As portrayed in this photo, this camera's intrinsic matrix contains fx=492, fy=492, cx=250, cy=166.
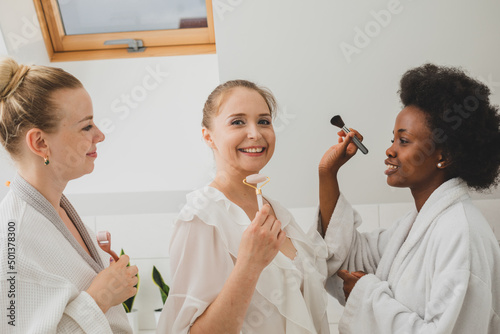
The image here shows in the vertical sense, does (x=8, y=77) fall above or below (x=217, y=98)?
above

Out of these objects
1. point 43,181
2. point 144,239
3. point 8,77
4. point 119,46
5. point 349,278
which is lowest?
point 144,239

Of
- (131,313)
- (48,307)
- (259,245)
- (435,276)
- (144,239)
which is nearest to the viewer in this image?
(48,307)

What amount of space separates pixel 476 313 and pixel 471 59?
1000 mm

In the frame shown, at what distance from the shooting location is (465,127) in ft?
4.27

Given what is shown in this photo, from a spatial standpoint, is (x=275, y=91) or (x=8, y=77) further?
(x=275, y=91)

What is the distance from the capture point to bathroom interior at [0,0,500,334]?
1757mm

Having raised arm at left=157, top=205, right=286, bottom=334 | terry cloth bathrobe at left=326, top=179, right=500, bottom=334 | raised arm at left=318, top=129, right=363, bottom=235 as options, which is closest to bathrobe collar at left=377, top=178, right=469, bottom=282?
terry cloth bathrobe at left=326, top=179, right=500, bottom=334

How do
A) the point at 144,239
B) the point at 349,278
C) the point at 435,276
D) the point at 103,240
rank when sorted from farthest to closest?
the point at 144,239 → the point at 349,278 → the point at 103,240 → the point at 435,276

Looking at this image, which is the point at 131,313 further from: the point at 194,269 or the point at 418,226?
the point at 418,226

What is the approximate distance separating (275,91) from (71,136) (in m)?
0.93

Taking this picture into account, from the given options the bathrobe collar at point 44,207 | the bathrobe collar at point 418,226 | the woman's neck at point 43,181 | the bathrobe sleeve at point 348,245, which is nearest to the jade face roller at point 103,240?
the bathrobe collar at point 44,207

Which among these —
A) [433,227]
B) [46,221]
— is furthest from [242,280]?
[433,227]

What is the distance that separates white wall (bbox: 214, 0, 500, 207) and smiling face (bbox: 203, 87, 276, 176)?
519 mm

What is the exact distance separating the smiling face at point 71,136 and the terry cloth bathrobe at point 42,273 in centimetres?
8
